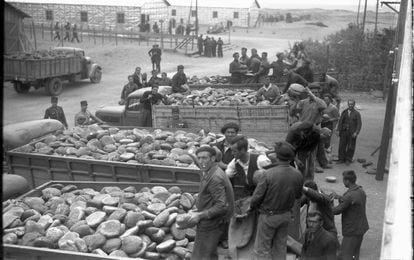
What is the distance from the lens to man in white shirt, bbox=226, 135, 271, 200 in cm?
577

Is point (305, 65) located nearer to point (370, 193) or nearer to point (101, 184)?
point (370, 193)

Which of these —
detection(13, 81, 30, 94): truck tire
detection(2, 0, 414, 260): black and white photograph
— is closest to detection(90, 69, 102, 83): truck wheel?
detection(2, 0, 414, 260): black and white photograph

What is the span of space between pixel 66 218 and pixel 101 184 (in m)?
1.37

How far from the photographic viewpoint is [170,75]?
24859mm

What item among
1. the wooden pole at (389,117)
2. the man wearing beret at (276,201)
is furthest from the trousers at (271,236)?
the wooden pole at (389,117)

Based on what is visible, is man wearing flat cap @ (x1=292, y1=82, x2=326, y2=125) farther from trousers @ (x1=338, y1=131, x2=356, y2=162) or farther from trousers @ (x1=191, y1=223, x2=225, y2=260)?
trousers @ (x1=191, y1=223, x2=225, y2=260)

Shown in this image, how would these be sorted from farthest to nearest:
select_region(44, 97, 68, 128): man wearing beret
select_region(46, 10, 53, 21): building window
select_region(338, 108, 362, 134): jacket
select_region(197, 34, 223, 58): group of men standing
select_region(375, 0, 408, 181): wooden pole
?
1. select_region(46, 10, 53, 21): building window
2. select_region(197, 34, 223, 58): group of men standing
3. select_region(44, 97, 68, 128): man wearing beret
4. select_region(338, 108, 362, 134): jacket
5. select_region(375, 0, 408, 181): wooden pole

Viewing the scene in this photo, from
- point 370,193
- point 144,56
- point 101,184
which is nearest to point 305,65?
point 370,193

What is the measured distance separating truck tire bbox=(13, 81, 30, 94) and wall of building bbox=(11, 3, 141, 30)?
20384 mm

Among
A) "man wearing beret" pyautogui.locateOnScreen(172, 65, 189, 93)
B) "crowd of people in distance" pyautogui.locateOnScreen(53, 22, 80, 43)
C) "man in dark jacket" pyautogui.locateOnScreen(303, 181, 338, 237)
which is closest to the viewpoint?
"man in dark jacket" pyautogui.locateOnScreen(303, 181, 338, 237)

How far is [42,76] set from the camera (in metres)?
21.4

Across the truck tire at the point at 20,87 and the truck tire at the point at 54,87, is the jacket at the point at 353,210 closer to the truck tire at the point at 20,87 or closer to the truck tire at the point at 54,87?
the truck tire at the point at 54,87

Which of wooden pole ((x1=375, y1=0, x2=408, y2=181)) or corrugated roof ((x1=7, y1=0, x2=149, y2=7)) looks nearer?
wooden pole ((x1=375, y1=0, x2=408, y2=181))

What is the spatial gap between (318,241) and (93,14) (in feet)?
129
